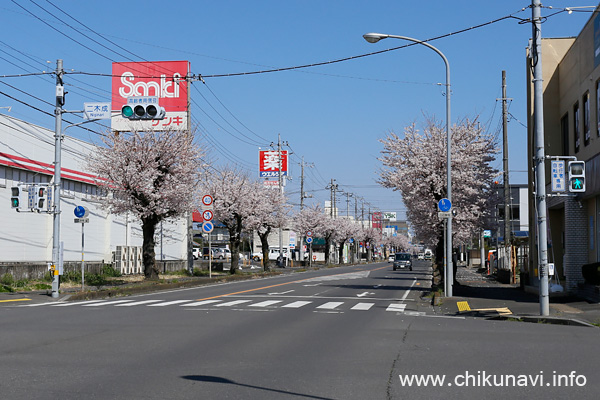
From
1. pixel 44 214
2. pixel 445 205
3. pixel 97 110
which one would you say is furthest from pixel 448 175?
pixel 44 214

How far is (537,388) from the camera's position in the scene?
8.12 metres

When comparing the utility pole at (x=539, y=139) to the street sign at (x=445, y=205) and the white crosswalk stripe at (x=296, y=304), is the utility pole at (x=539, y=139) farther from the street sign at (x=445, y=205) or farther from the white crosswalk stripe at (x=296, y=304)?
the white crosswalk stripe at (x=296, y=304)

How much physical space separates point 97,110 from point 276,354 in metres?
16.4

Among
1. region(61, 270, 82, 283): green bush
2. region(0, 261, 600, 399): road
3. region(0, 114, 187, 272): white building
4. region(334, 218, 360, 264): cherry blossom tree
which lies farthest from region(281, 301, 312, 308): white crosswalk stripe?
region(334, 218, 360, 264): cherry blossom tree

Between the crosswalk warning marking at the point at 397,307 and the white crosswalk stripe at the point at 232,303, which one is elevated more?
the white crosswalk stripe at the point at 232,303

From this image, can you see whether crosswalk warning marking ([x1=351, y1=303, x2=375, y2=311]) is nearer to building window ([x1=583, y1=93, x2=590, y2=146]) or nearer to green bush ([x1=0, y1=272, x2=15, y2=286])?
building window ([x1=583, y1=93, x2=590, y2=146])

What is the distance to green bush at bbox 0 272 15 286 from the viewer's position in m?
28.1

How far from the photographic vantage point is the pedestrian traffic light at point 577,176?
17375 mm

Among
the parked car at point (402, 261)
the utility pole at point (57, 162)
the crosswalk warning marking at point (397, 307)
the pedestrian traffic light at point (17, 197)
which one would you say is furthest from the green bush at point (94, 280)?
the parked car at point (402, 261)

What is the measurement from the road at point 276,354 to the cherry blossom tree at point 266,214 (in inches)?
1311

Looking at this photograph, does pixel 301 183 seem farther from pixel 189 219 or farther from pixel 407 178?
pixel 407 178

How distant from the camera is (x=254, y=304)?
21.1 m

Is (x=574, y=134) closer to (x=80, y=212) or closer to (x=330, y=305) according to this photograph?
(x=330, y=305)

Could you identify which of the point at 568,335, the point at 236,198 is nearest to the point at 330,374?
the point at 568,335
